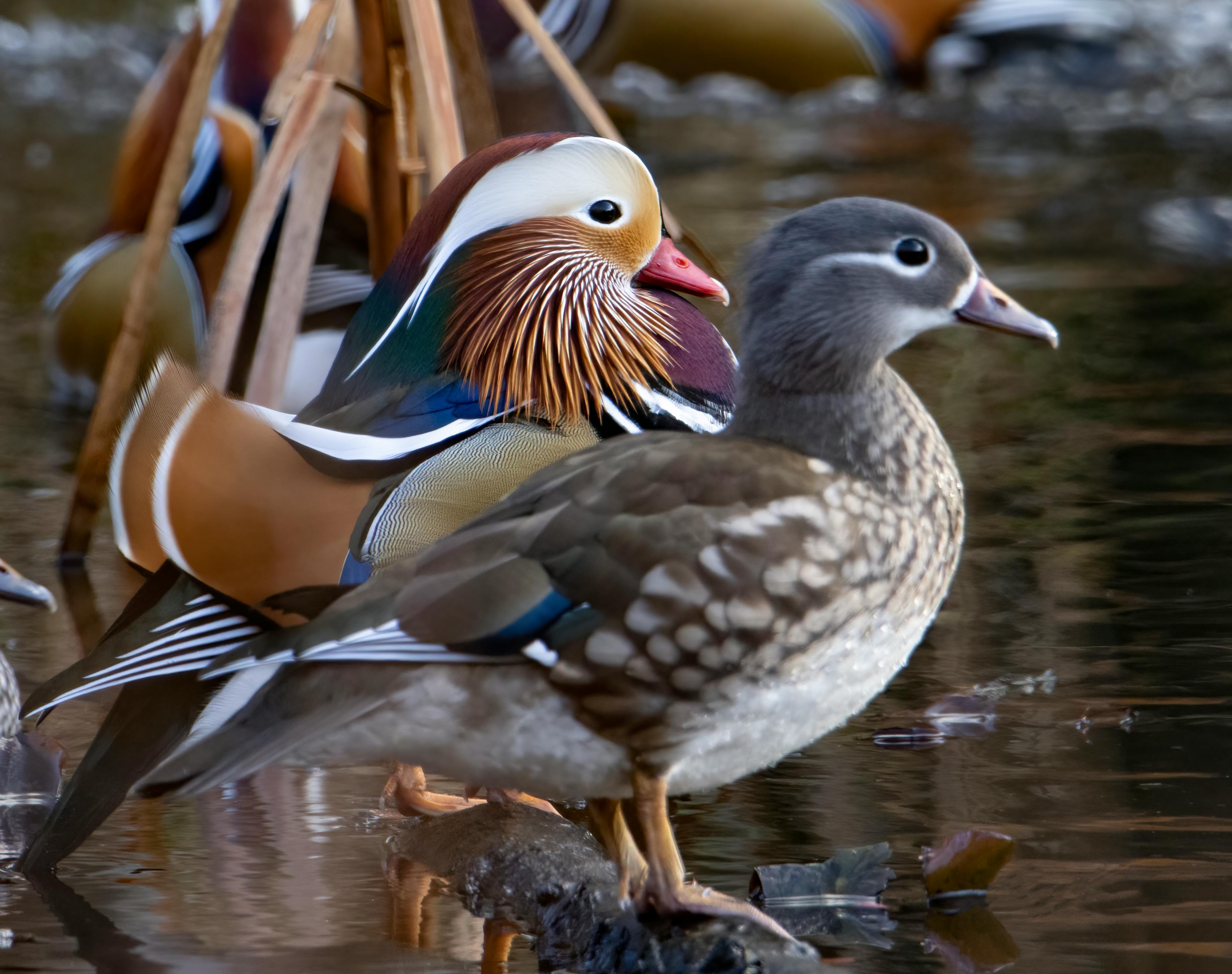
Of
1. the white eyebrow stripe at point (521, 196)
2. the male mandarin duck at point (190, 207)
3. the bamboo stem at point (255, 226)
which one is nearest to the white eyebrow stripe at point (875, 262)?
the white eyebrow stripe at point (521, 196)

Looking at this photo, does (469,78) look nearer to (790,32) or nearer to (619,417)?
(619,417)

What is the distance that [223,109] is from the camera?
4363 millimetres

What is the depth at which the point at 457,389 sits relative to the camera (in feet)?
7.84

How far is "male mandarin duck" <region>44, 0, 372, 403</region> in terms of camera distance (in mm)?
3982

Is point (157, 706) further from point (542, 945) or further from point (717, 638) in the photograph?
point (717, 638)

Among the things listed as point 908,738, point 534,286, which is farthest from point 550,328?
point 908,738

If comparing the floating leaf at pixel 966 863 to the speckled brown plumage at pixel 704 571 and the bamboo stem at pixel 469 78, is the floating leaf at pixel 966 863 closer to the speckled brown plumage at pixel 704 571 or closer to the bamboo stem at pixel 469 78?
the speckled brown plumage at pixel 704 571

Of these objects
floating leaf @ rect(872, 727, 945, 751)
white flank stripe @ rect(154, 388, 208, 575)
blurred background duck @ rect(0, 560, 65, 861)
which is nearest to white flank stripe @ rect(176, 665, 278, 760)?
white flank stripe @ rect(154, 388, 208, 575)

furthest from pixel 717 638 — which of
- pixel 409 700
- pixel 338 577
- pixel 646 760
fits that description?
pixel 338 577

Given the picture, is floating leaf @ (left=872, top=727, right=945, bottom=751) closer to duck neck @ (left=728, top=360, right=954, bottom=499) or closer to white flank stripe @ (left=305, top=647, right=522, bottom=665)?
duck neck @ (left=728, top=360, right=954, bottom=499)

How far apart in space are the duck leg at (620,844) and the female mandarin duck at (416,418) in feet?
1.19

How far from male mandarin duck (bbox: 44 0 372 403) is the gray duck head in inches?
63.5

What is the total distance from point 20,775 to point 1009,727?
4.37 feet

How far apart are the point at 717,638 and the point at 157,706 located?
67cm
